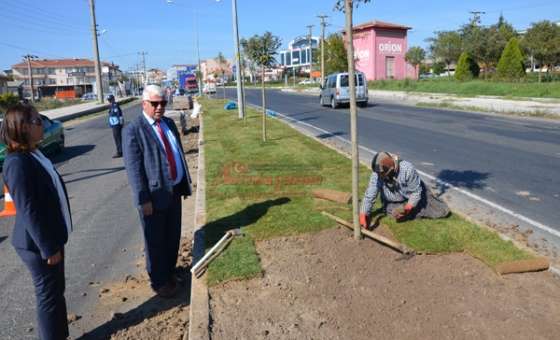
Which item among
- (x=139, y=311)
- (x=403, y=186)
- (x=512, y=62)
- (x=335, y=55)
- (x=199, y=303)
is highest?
(x=335, y=55)

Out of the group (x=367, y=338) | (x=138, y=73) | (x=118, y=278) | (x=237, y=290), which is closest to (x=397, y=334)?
(x=367, y=338)

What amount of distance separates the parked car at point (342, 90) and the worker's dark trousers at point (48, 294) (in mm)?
22150

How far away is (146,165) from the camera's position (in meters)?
4.19

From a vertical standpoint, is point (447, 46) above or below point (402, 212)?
above

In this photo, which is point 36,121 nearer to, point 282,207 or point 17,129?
point 17,129

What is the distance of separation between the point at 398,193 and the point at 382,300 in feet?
6.50

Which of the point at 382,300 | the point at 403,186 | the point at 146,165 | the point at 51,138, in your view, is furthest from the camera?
the point at 51,138

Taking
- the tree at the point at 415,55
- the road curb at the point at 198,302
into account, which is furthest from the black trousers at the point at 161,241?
the tree at the point at 415,55

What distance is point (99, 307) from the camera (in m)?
4.42

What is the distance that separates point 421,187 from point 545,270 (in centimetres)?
156

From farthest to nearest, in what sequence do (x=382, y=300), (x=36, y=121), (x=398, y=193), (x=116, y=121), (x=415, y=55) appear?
1. (x=415, y=55)
2. (x=116, y=121)
3. (x=398, y=193)
4. (x=382, y=300)
5. (x=36, y=121)

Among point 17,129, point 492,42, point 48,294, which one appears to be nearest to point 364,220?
point 48,294

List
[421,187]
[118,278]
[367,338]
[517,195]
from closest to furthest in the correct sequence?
[367,338]
[118,278]
[421,187]
[517,195]

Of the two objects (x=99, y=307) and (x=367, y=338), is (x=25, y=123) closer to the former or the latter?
(x=99, y=307)
